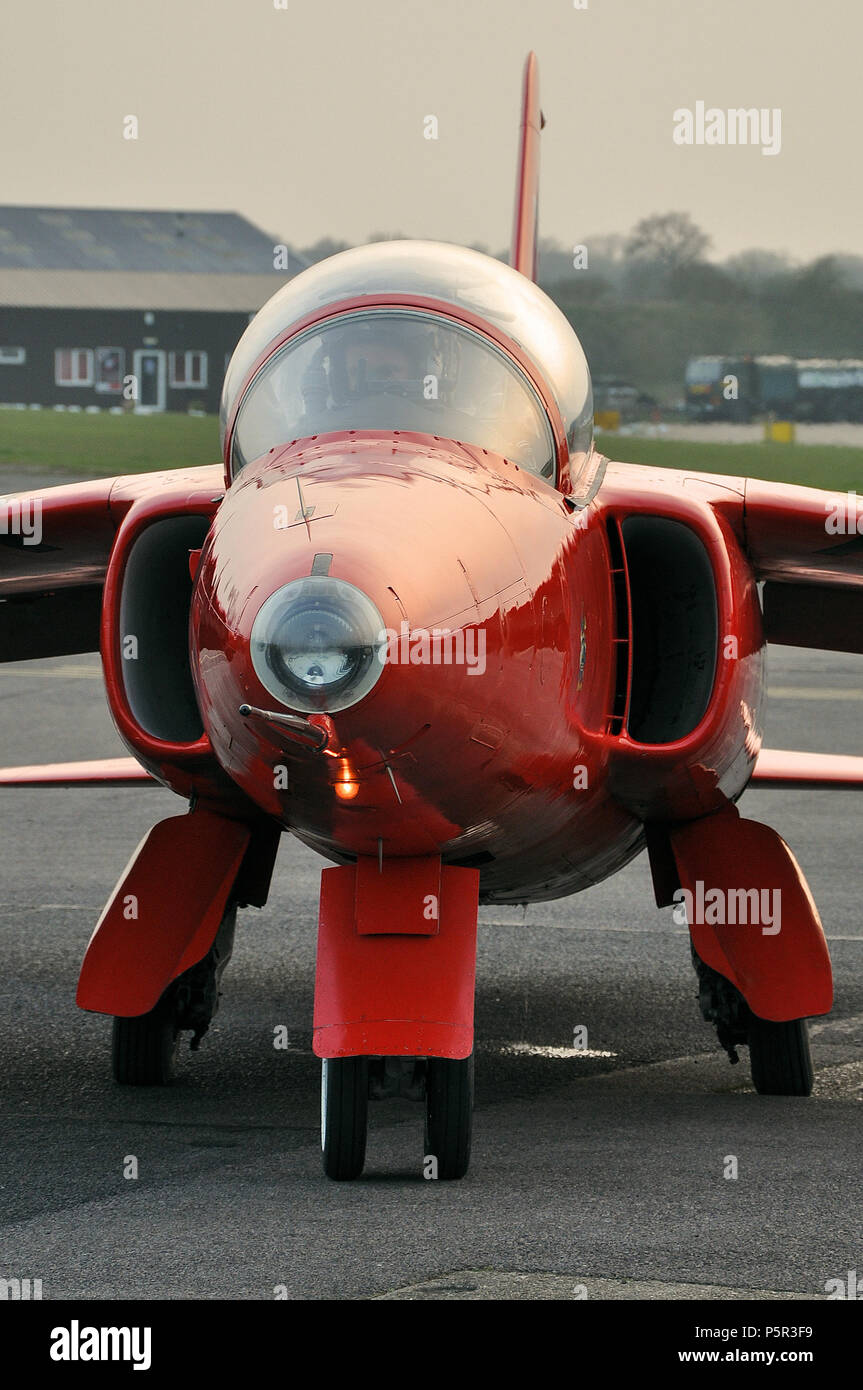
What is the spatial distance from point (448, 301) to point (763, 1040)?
291 centimetres

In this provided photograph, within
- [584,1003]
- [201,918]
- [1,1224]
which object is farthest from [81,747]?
[1,1224]

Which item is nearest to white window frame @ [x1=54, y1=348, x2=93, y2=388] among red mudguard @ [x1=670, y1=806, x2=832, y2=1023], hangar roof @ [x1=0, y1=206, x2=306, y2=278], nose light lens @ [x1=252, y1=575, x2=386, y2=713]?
hangar roof @ [x1=0, y1=206, x2=306, y2=278]

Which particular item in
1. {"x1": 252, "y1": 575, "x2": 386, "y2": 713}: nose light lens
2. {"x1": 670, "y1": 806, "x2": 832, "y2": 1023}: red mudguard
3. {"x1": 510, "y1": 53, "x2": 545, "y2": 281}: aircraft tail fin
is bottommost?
{"x1": 670, "y1": 806, "x2": 832, "y2": 1023}: red mudguard

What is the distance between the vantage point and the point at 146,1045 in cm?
686

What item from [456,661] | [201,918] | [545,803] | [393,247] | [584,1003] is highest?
[393,247]

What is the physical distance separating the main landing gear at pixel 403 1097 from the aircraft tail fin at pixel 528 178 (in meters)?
4.44

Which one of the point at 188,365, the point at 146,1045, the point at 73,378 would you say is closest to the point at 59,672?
the point at 146,1045

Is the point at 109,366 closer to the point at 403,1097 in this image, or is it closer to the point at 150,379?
the point at 150,379

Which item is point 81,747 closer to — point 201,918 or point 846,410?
point 201,918

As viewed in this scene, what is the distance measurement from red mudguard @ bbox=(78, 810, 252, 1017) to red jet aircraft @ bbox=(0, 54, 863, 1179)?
0.04 ft

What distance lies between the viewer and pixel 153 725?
20.4 ft

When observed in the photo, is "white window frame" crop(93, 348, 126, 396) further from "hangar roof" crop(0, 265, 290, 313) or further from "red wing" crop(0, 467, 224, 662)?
"red wing" crop(0, 467, 224, 662)

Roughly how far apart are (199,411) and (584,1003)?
62.8 metres

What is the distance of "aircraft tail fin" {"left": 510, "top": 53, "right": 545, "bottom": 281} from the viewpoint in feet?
29.0
